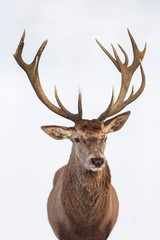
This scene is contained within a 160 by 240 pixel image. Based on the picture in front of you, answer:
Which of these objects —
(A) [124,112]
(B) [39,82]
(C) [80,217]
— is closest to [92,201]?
(C) [80,217]

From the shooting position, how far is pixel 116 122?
7.50m

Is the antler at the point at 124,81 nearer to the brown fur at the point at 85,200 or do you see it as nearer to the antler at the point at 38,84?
the antler at the point at 38,84

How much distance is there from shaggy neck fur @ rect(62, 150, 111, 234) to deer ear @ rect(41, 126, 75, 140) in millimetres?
319

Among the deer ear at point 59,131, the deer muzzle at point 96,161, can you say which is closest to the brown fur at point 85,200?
the deer ear at point 59,131

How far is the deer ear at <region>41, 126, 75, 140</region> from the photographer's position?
7.23 m

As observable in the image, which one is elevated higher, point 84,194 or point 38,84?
point 38,84

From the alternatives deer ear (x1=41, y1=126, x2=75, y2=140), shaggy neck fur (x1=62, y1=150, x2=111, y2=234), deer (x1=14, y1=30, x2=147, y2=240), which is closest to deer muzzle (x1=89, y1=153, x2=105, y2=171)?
deer (x1=14, y1=30, x2=147, y2=240)

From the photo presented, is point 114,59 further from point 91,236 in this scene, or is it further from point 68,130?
point 91,236

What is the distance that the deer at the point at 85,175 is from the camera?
268 inches

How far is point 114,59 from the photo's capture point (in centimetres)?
877

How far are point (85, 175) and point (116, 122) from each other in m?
1.13

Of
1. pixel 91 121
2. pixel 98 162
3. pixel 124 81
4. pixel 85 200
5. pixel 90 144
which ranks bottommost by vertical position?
pixel 85 200

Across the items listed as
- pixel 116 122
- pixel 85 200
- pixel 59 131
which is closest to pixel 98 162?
pixel 85 200

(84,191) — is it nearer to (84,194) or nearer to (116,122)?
(84,194)
